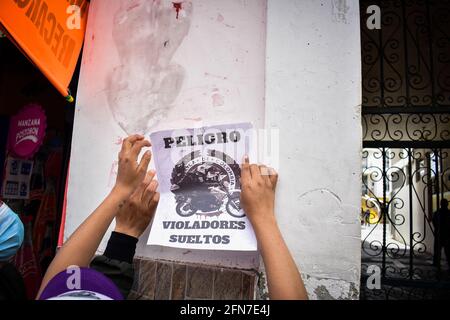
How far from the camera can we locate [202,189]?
144 cm

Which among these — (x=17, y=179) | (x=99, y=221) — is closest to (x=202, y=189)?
(x=99, y=221)

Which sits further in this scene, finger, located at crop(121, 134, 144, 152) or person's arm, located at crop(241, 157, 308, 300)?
finger, located at crop(121, 134, 144, 152)

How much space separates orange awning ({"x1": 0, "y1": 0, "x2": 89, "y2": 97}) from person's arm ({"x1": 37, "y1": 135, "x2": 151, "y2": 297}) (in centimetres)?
66

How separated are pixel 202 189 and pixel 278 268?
546 millimetres

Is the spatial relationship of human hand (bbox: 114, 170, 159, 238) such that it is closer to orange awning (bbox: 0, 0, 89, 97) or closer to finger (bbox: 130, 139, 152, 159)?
finger (bbox: 130, 139, 152, 159)

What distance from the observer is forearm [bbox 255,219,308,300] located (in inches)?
38.4

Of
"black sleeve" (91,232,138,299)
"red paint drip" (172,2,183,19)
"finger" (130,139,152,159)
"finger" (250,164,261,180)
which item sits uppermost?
"red paint drip" (172,2,183,19)

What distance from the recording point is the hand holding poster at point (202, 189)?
1339 mm

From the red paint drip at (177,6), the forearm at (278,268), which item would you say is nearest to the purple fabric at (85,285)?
the forearm at (278,268)

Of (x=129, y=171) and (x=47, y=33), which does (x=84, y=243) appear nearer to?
(x=129, y=171)

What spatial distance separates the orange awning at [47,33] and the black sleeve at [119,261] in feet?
2.93

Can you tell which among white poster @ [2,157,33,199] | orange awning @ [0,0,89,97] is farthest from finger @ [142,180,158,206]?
white poster @ [2,157,33,199]

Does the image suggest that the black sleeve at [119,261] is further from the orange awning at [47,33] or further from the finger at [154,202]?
the orange awning at [47,33]
